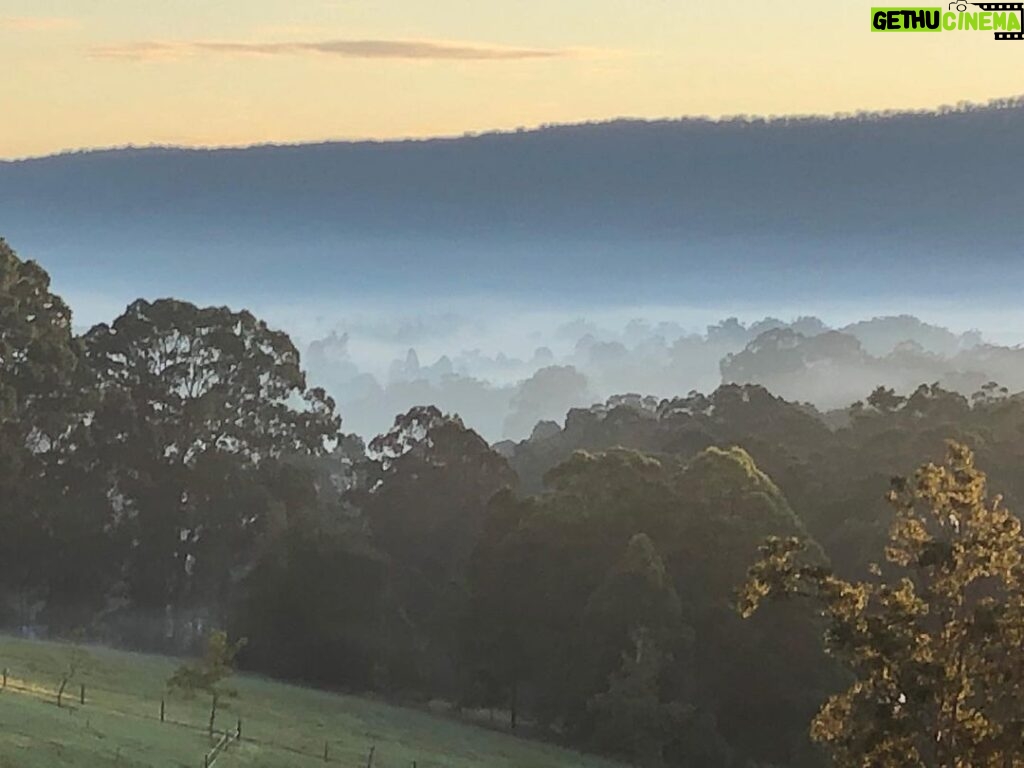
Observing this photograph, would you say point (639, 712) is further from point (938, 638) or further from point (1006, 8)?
point (938, 638)

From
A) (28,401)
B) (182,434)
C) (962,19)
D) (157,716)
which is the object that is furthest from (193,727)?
(182,434)

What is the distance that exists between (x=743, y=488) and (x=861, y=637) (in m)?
24.7

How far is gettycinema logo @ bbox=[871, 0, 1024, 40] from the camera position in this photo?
26.8 meters

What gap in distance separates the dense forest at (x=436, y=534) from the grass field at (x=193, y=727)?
2.82 m

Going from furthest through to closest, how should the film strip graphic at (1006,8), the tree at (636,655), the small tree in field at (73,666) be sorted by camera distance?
the tree at (636,655), the small tree in field at (73,666), the film strip graphic at (1006,8)

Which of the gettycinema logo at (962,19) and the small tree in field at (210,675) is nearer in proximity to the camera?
the gettycinema logo at (962,19)

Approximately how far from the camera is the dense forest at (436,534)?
37.3 metres

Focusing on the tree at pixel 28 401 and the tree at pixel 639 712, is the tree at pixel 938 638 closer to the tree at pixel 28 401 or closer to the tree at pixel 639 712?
the tree at pixel 639 712

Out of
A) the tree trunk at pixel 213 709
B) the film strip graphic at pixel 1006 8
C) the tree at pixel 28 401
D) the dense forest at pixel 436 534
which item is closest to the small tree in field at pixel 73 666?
the tree trunk at pixel 213 709

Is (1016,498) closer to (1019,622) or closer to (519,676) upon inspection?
(519,676)

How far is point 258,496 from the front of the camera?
51.8 metres

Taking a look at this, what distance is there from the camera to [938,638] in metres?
14.5

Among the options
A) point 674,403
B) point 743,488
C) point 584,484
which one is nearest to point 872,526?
point 743,488

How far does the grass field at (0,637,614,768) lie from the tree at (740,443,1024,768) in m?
12.1
